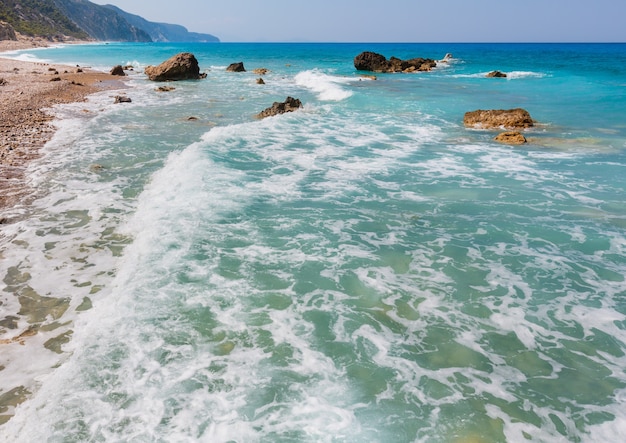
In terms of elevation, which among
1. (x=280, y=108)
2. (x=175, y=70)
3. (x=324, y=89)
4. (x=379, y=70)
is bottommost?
(x=280, y=108)

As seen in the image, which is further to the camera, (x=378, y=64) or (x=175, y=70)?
(x=378, y=64)

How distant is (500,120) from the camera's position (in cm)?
2108

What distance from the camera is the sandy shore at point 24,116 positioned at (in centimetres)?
1160

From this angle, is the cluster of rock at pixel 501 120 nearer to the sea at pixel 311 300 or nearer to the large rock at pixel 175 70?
the sea at pixel 311 300

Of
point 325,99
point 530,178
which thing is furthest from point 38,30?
point 530,178

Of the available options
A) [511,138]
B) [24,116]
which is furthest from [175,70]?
[511,138]

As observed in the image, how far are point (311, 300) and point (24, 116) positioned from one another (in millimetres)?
18926

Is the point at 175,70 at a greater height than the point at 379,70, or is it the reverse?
the point at 379,70

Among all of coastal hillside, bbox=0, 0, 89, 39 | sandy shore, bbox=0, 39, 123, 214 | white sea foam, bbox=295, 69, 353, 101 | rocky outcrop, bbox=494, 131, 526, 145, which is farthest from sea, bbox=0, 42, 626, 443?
coastal hillside, bbox=0, 0, 89, 39

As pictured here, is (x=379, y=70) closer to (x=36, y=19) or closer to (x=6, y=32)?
(x=6, y=32)

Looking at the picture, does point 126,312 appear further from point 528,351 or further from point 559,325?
point 559,325

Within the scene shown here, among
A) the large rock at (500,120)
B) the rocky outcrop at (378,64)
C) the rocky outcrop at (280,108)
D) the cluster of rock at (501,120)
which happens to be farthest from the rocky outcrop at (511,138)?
the rocky outcrop at (378,64)

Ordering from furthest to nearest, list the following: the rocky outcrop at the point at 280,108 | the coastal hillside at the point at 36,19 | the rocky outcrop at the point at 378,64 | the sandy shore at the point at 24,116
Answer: the coastal hillside at the point at 36,19
the rocky outcrop at the point at 378,64
the rocky outcrop at the point at 280,108
the sandy shore at the point at 24,116

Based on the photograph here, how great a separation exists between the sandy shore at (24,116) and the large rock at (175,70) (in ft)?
15.6
